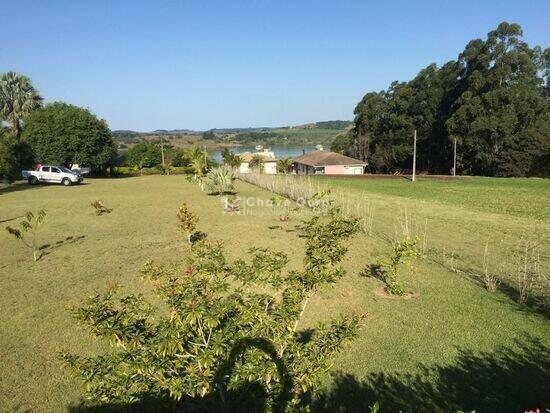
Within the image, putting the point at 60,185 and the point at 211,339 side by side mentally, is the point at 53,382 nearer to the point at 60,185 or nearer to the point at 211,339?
the point at 211,339

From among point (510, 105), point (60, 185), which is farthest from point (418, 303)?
point (510, 105)

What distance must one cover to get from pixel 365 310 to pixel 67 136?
115ft

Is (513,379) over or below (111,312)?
below

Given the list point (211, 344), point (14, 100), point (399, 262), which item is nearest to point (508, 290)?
point (399, 262)

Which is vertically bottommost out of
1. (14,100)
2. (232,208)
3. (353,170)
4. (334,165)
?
(353,170)

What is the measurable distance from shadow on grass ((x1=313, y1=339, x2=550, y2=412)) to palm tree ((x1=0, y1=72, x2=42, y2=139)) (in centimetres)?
4065

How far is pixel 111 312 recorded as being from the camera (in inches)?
137

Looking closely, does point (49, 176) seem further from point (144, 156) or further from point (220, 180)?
point (144, 156)

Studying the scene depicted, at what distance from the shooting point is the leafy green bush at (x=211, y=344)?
2.99 m

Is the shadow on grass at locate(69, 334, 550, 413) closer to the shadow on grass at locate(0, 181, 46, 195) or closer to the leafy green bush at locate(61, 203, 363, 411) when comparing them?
the leafy green bush at locate(61, 203, 363, 411)

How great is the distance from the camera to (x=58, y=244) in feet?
38.2

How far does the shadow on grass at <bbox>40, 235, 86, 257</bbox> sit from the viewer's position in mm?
10922

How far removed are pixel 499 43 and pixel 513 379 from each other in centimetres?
4320

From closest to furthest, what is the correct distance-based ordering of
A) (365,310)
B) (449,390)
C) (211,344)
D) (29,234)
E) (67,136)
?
(211,344)
(449,390)
(365,310)
(29,234)
(67,136)
